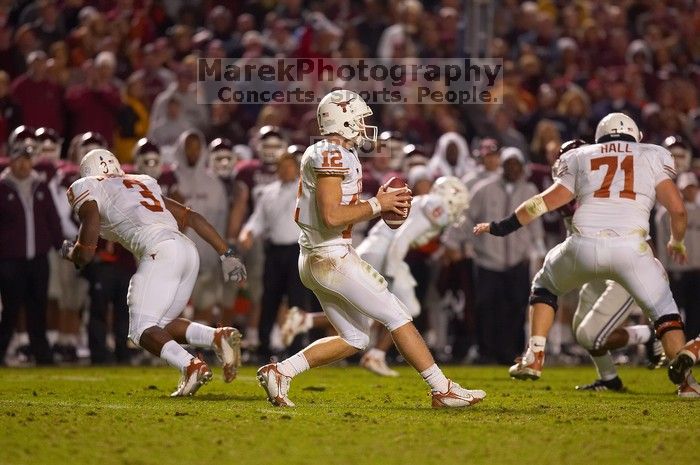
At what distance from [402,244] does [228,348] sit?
9.46 feet

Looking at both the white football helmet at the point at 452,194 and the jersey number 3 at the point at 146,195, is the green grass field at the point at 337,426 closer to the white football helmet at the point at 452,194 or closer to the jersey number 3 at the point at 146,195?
the jersey number 3 at the point at 146,195

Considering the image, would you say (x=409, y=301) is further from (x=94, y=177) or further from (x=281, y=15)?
(x=281, y=15)

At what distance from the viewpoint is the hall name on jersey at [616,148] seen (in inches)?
348

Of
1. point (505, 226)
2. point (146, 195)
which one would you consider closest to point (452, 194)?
point (505, 226)

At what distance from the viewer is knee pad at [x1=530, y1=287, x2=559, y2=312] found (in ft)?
29.6

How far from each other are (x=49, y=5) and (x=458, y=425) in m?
10.4

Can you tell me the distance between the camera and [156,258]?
8.70 m

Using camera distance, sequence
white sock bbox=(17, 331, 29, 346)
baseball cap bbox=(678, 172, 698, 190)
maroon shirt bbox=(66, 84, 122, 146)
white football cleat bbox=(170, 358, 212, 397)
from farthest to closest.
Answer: maroon shirt bbox=(66, 84, 122, 146) → baseball cap bbox=(678, 172, 698, 190) → white sock bbox=(17, 331, 29, 346) → white football cleat bbox=(170, 358, 212, 397)

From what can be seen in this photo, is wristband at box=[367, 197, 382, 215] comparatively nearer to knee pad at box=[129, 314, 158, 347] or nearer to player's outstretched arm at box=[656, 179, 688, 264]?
knee pad at box=[129, 314, 158, 347]

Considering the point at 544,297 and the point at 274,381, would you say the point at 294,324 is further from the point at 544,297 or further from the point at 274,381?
the point at 274,381

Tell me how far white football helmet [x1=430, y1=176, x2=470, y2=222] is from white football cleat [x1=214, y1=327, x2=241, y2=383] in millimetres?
3096

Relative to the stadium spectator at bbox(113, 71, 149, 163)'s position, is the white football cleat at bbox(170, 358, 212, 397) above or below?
below

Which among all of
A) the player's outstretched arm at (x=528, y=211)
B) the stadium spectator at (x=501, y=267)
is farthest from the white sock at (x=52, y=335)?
the player's outstretched arm at (x=528, y=211)

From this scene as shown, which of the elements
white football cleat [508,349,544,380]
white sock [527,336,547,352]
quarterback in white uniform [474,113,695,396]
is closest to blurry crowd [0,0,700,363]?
quarterback in white uniform [474,113,695,396]
